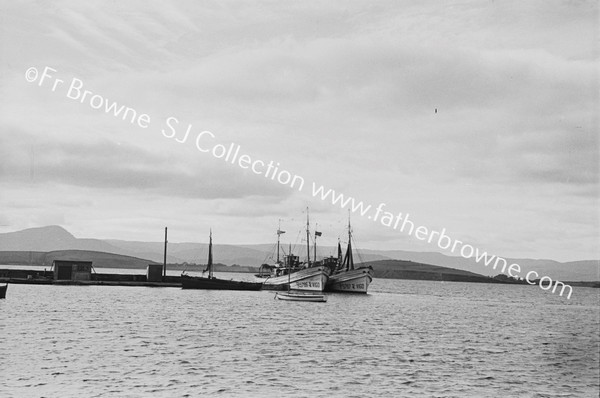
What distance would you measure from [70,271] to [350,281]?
56850 mm

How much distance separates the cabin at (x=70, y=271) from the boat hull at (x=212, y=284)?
21.6 m

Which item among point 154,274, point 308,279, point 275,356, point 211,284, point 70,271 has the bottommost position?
point 275,356

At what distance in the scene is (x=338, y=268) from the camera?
148250mm

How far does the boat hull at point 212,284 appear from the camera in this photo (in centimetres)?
12781

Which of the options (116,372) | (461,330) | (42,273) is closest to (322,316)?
(461,330)

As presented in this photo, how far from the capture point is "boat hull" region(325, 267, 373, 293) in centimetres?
13875

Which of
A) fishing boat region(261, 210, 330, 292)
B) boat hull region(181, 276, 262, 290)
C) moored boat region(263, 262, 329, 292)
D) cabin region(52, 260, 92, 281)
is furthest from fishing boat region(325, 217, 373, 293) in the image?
cabin region(52, 260, 92, 281)

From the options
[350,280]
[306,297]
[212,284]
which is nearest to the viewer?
[306,297]

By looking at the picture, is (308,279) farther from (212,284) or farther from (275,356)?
(275,356)

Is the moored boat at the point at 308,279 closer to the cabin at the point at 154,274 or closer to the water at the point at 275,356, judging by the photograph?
the cabin at the point at 154,274

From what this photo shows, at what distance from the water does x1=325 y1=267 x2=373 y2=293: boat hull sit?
6071 cm

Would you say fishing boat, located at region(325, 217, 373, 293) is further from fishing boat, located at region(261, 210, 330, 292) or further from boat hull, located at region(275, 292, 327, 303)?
boat hull, located at region(275, 292, 327, 303)

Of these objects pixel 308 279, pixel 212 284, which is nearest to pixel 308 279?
pixel 308 279

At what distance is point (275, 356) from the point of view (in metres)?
43.5
